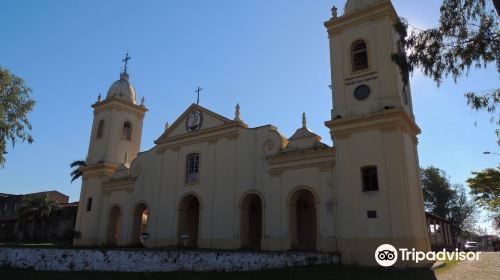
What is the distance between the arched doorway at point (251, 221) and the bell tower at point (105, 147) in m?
10.5

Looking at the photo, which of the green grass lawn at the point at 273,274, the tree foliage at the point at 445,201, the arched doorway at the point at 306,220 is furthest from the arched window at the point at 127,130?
the tree foliage at the point at 445,201

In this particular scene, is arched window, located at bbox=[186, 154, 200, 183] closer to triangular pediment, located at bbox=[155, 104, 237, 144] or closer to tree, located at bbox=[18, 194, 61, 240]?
triangular pediment, located at bbox=[155, 104, 237, 144]

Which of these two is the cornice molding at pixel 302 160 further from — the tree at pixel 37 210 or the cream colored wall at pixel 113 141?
the tree at pixel 37 210

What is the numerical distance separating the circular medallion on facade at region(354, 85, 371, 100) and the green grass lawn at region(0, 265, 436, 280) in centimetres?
797

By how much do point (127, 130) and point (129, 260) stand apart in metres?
20.2

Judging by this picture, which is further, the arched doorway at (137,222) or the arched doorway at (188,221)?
the arched doorway at (137,222)

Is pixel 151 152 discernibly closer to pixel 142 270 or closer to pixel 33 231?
pixel 142 270

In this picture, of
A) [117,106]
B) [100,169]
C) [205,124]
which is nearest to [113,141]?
[100,169]

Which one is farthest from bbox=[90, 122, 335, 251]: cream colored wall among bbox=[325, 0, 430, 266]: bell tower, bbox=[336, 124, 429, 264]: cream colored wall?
bbox=[325, 0, 430, 266]: bell tower

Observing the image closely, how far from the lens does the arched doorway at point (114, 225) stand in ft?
93.0

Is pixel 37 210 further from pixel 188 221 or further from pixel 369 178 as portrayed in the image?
pixel 369 178

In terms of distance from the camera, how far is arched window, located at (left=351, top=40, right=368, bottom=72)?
65.0 feet

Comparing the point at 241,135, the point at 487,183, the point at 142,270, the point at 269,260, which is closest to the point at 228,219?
the point at 241,135

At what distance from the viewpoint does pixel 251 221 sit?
2394 centimetres
